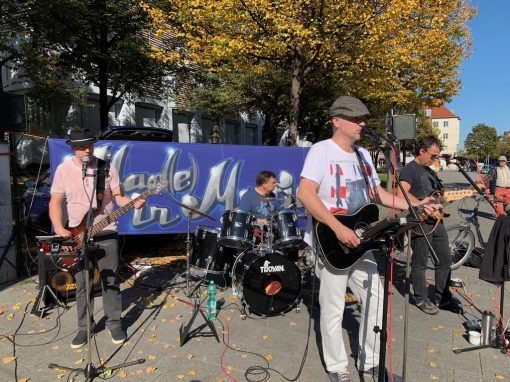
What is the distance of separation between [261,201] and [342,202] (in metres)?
2.47

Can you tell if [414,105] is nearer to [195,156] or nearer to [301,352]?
[195,156]

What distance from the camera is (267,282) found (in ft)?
15.7

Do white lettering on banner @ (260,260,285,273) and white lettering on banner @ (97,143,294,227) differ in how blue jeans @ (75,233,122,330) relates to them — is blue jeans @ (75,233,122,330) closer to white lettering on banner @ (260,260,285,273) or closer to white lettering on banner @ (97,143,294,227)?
white lettering on banner @ (260,260,285,273)

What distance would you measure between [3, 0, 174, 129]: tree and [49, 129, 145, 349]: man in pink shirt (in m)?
6.89

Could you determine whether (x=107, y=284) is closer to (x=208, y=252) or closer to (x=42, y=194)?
(x=208, y=252)

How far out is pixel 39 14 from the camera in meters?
9.30

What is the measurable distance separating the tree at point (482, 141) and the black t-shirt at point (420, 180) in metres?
89.5

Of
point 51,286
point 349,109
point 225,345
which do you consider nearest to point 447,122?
point 225,345

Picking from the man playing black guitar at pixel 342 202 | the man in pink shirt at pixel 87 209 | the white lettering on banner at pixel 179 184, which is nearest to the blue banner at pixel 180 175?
the white lettering on banner at pixel 179 184

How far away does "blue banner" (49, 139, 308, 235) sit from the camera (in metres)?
6.82

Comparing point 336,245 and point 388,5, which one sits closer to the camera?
point 336,245

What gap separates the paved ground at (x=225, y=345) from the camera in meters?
3.67

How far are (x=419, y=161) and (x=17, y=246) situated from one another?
6056 millimetres

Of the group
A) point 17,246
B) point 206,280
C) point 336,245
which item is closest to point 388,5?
point 206,280
